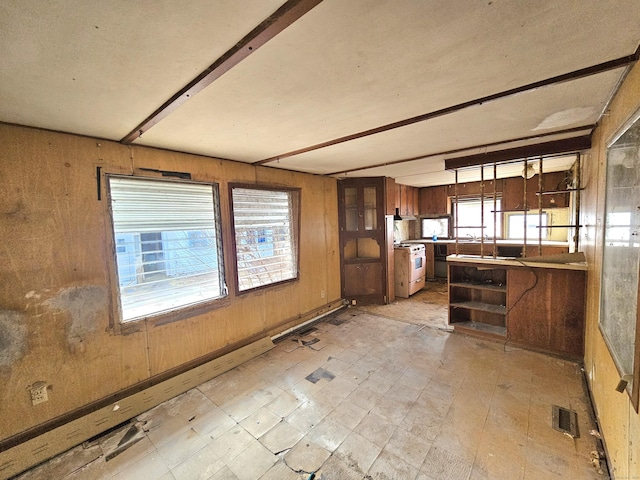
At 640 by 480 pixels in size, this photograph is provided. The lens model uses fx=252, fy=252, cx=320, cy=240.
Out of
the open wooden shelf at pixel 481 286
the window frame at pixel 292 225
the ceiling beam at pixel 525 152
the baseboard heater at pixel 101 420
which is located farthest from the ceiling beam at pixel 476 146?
the baseboard heater at pixel 101 420

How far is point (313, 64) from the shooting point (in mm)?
1185

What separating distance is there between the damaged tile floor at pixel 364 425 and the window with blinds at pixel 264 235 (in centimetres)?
106

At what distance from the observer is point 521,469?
1.54 m

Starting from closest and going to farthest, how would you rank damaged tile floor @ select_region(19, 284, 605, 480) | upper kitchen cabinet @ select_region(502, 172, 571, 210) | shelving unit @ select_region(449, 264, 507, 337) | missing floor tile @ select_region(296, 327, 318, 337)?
damaged tile floor @ select_region(19, 284, 605, 480) < shelving unit @ select_region(449, 264, 507, 337) < missing floor tile @ select_region(296, 327, 318, 337) < upper kitchen cabinet @ select_region(502, 172, 571, 210)

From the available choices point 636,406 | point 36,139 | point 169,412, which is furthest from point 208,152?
point 636,406

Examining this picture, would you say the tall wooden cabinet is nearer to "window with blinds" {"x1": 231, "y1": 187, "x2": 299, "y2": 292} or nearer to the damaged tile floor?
"window with blinds" {"x1": 231, "y1": 187, "x2": 299, "y2": 292}

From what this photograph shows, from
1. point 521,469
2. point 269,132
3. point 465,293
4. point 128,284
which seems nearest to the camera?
point 521,469

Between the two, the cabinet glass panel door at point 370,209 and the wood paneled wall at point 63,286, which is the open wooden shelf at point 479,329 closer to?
the cabinet glass panel door at point 370,209

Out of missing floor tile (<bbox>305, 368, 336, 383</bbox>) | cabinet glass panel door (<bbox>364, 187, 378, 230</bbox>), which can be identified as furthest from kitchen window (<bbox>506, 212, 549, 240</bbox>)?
missing floor tile (<bbox>305, 368, 336, 383</bbox>)

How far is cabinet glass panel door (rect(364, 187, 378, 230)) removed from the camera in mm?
4523

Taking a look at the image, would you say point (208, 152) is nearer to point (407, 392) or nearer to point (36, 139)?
point (36, 139)

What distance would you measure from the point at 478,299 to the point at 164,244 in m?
3.97

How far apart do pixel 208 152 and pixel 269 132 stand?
2.99 ft

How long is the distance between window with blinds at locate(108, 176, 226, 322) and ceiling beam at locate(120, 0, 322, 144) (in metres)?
1.00
